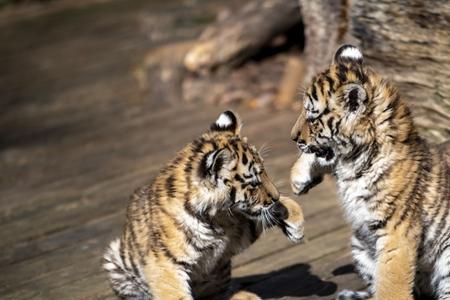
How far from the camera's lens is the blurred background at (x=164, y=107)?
17.5 ft

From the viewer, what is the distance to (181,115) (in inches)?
343

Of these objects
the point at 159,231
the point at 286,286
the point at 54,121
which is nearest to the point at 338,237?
the point at 286,286

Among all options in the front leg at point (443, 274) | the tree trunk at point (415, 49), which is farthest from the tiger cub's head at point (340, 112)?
the tree trunk at point (415, 49)

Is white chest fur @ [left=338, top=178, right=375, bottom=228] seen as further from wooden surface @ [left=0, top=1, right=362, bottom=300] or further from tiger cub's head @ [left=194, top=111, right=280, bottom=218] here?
wooden surface @ [left=0, top=1, right=362, bottom=300]

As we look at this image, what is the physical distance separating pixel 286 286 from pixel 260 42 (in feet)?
14.6

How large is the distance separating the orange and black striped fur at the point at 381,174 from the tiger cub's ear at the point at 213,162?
0.45m

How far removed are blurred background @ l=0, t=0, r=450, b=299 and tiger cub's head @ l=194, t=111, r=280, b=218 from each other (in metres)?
0.69

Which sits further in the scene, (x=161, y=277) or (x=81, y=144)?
(x=81, y=144)

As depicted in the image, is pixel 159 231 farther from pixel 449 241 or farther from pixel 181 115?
pixel 181 115

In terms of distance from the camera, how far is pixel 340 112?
432 centimetres

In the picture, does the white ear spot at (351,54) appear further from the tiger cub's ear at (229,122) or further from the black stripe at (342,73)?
the tiger cub's ear at (229,122)

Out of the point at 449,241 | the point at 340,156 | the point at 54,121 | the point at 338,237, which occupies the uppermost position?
the point at 340,156

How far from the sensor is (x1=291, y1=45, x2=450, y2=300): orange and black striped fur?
13.9ft

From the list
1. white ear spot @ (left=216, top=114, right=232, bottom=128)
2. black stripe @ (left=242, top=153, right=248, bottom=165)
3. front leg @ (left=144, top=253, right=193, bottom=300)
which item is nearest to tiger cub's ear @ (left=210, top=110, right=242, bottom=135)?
white ear spot @ (left=216, top=114, right=232, bottom=128)
